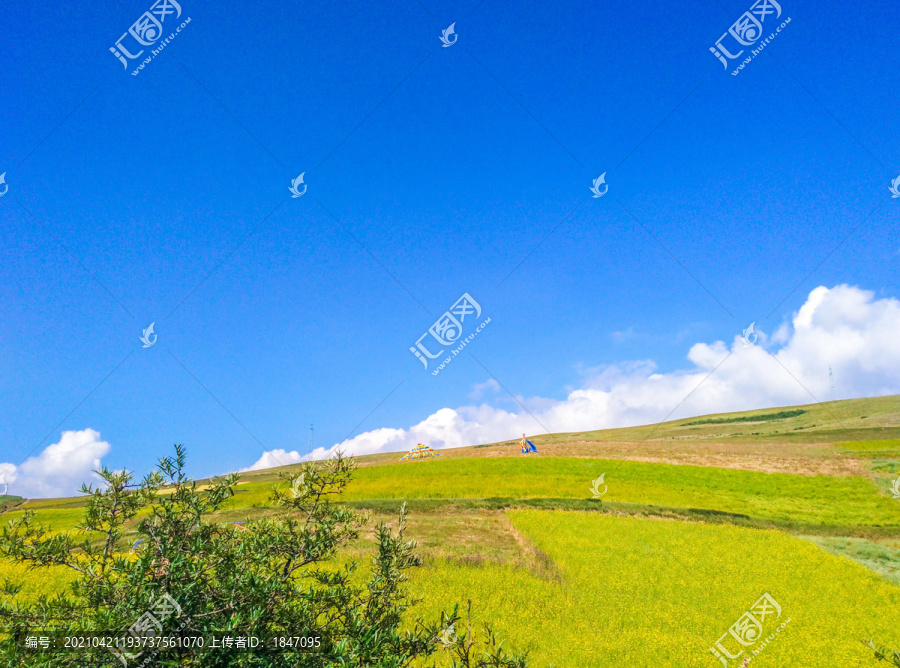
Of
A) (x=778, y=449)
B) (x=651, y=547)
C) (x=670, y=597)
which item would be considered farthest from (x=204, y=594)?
(x=778, y=449)

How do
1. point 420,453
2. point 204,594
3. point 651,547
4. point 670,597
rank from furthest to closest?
point 420,453 → point 651,547 → point 670,597 → point 204,594

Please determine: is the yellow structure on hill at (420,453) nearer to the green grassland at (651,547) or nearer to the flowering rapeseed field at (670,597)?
the green grassland at (651,547)

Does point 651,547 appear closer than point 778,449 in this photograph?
Yes

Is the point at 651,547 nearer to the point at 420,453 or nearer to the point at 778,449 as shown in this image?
the point at 778,449

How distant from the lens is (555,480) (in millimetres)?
41094

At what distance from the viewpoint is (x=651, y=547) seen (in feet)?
74.7

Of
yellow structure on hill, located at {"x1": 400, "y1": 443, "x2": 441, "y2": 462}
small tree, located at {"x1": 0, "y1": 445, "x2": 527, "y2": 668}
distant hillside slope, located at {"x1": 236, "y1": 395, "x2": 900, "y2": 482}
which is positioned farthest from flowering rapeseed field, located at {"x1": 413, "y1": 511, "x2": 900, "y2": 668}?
yellow structure on hill, located at {"x1": 400, "y1": 443, "x2": 441, "y2": 462}

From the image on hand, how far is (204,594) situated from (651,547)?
77.8 feet

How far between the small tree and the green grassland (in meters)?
0.81

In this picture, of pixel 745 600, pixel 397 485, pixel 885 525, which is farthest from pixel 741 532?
pixel 397 485

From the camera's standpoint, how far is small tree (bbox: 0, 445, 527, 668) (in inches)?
165

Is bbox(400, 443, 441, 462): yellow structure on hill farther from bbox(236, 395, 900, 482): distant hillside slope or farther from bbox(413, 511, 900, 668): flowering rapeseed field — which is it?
bbox(413, 511, 900, 668): flowering rapeseed field

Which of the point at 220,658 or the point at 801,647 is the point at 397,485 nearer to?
the point at 801,647

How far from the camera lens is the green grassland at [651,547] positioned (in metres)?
14.5
